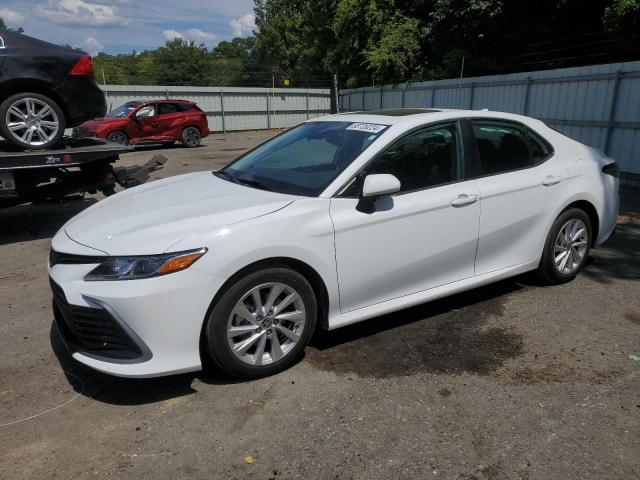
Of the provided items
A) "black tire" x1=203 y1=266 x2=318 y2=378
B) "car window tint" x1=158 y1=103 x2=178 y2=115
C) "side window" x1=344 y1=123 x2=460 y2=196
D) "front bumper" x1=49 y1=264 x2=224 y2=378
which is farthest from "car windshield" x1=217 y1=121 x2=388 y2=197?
"car window tint" x1=158 y1=103 x2=178 y2=115

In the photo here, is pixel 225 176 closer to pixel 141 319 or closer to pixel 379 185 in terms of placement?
pixel 379 185

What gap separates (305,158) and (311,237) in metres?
0.96

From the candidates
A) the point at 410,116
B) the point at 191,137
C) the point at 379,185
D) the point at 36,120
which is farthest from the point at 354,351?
the point at 191,137

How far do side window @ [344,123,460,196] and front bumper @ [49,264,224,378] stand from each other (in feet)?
3.99

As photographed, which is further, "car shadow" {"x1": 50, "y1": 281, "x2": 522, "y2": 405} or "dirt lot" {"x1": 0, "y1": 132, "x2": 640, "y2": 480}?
"car shadow" {"x1": 50, "y1": 281, "x2": 522, "y2": 405}

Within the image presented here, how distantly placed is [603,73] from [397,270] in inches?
356

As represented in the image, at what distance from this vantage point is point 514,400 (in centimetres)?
299

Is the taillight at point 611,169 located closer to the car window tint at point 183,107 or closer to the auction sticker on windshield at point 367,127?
the auction sticker on windshield at point 367,127

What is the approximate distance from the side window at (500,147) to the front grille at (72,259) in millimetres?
2693

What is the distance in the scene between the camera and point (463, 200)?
3770mm

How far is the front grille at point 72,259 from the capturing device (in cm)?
291

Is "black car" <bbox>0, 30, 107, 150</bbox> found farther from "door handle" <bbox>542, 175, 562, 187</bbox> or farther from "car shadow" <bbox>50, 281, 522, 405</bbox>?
"door handle" <bbox>542, 175, 562, 187</bbox>

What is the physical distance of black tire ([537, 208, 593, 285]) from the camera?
444 centimetres

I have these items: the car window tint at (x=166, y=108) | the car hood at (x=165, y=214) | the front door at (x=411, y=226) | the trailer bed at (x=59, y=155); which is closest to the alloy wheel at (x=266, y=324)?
the front door at (x=411, y=226)
